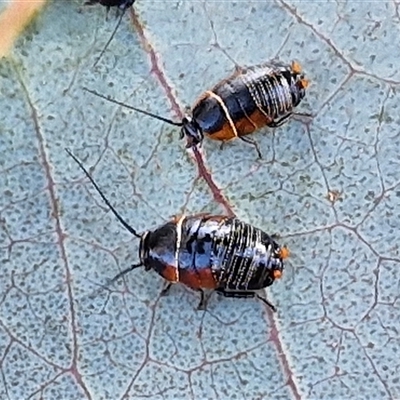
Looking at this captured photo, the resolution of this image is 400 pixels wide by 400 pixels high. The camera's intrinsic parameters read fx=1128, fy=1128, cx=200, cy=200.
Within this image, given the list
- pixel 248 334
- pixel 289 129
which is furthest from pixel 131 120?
pixel 248 334

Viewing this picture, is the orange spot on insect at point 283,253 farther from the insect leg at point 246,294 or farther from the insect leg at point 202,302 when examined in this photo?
the insect leg at point 202,302

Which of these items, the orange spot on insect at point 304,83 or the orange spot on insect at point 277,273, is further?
the orange spot on insect at point 304,83

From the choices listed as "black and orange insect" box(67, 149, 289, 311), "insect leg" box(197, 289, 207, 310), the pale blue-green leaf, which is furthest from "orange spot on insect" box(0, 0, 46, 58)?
"insect leg" box(197, 289, 207, 310)

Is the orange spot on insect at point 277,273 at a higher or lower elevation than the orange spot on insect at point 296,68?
lower

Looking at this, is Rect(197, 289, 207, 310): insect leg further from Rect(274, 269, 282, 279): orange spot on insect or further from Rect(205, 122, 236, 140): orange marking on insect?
Rect(205, 122, 236, 140): orange marking on insect

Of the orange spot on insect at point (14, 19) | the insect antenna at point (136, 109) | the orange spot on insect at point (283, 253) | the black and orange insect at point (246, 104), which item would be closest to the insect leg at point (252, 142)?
the black and orange insect at point (246, 104)

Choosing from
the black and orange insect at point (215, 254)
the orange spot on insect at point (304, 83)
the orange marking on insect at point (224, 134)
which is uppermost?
the orange spot on insect at point (304, 83)

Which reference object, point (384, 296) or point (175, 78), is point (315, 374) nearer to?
point (384, 296)
